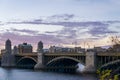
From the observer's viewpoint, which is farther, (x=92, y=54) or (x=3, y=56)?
(x=3, y=56)

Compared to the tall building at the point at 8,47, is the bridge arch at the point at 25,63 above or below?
below

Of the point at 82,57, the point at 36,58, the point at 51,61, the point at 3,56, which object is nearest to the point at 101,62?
the point at 82,57

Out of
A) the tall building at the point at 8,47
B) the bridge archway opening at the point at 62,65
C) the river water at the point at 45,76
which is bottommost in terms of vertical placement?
the river water at the point at 45,76

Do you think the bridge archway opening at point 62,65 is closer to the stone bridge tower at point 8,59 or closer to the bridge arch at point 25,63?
the bridge arch at point 25,63

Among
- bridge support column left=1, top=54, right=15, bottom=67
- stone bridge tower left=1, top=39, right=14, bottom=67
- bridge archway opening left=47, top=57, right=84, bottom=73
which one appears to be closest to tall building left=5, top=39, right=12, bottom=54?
stone bridge tower left=1, top=39, right=14, bottom=67

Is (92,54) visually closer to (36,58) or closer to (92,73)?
(92,73)

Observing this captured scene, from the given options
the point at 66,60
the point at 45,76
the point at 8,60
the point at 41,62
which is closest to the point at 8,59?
the point at 8,60

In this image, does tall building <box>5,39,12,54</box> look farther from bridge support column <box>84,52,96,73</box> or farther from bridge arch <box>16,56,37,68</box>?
bridge support column <box>84,52,96,73</box>

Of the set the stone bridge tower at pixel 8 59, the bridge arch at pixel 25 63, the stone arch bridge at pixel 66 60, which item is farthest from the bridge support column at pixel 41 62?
the stone bridge tower at pixel 8 59

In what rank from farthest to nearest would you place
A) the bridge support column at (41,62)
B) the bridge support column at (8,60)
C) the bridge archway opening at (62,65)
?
1. the bridge support column at (8,60)
2. the bridge support column at (41,62)
3. the bridge archway opening at (62,65)

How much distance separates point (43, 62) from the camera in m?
137

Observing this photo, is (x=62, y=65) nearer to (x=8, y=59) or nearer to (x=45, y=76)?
(x=45, y=76)

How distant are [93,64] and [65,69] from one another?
29.8 meters

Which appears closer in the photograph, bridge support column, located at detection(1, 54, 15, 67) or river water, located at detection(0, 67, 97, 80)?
river water, located at detection(0, 67, 97, 80)
